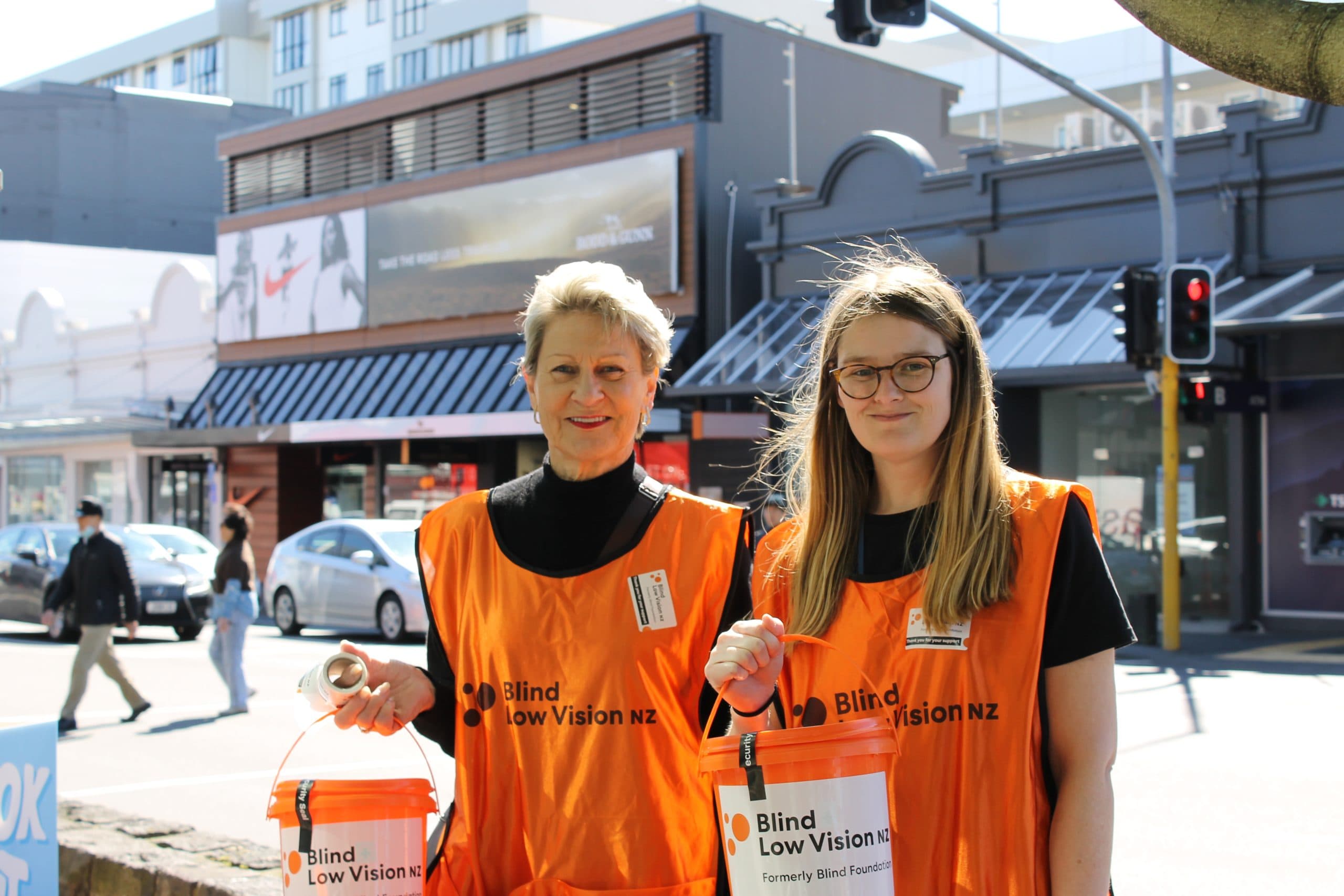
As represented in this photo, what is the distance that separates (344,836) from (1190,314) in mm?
13264

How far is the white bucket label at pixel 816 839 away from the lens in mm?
2195

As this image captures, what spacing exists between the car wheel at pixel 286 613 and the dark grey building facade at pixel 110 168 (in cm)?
3240

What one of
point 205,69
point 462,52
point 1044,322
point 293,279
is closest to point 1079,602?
point 1044,322

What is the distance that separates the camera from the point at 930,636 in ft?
8.12

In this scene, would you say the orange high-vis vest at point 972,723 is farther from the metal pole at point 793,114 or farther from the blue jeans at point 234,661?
the metal pole at point 793,114

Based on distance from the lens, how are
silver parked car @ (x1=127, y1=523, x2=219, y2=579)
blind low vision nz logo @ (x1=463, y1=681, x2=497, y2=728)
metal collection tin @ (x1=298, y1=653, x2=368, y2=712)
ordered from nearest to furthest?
metal collection tin @ (x1=298, y1=653, x2=368, y2=712), blind low vision nz logo @ (x1=463, y1=681, x2=497, y2=728), silver parked car @ (x1=127, y1=523, x2=219, y2=579)

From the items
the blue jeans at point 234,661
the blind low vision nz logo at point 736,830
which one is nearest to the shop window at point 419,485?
the blue jeans at point 234,661

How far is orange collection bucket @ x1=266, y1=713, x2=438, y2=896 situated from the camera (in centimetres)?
254

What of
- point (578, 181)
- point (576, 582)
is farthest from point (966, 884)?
point (578, 181)

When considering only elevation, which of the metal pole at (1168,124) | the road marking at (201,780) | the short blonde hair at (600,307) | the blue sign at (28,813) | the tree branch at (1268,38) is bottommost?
the road marking at (201,780)

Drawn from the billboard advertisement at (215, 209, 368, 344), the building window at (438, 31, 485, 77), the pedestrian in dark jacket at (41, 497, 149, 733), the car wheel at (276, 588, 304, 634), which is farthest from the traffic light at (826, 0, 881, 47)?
the building window at (438, 31, 485, 77)

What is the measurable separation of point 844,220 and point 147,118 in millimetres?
34258

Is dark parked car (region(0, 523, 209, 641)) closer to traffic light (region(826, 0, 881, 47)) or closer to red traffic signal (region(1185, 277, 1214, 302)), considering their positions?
traffic light (region(826, 0, 881, 47))

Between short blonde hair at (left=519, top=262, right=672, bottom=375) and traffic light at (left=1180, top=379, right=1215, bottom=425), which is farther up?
traffic light at (left=1180, top=379, right=1215, bottom=425)
